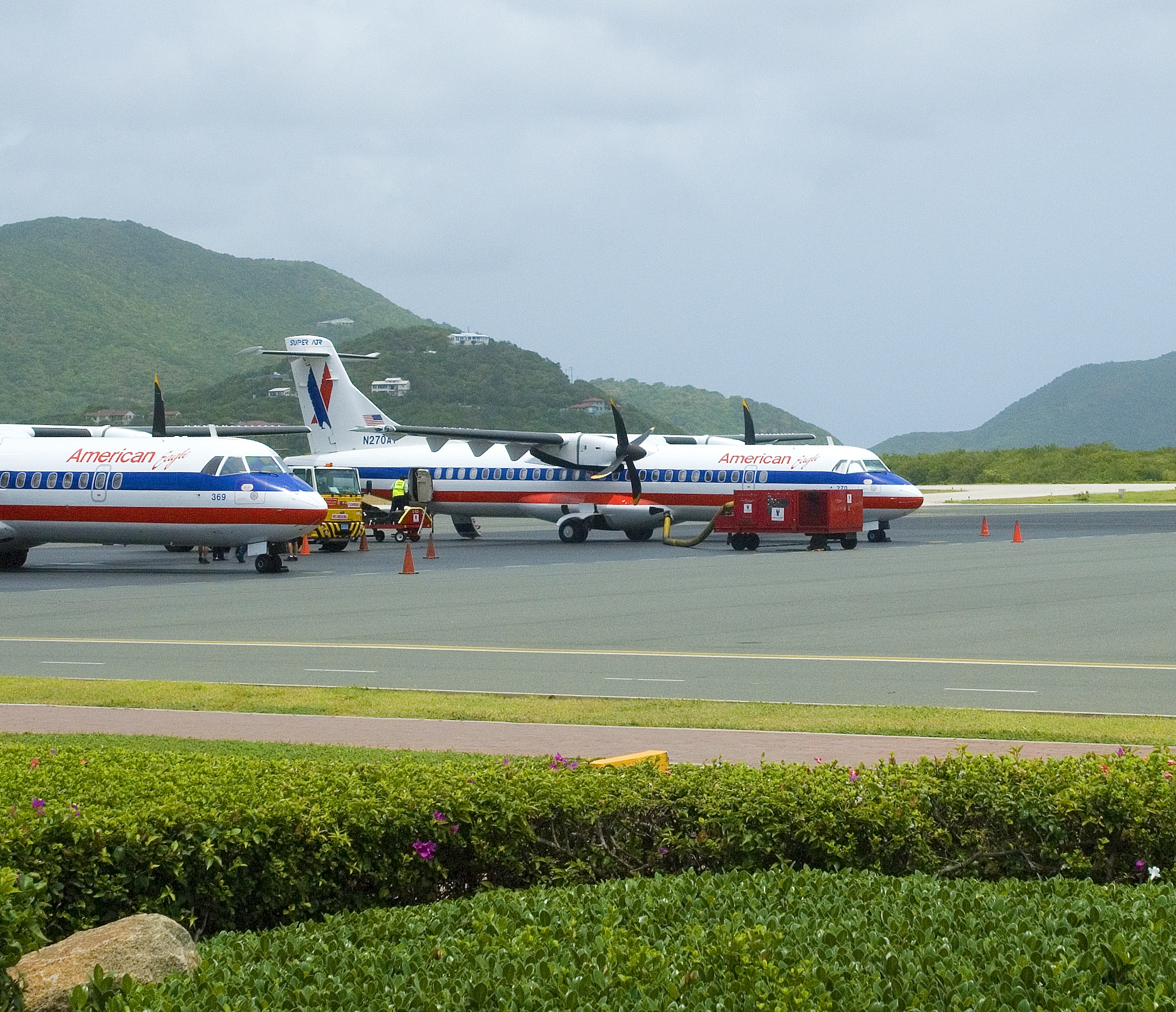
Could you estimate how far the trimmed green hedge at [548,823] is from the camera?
6.12 metres

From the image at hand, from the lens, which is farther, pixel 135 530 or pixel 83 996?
pixel 135 530

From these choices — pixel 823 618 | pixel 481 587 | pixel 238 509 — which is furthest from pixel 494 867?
pixel 238 509

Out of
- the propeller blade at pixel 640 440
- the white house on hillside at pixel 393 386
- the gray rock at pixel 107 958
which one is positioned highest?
the white house on hillside at pixel 393 386

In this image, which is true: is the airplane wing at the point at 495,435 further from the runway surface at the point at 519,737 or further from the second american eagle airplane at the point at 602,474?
the runway surface at the point at 519,737

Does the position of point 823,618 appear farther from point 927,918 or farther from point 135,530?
point 135,530

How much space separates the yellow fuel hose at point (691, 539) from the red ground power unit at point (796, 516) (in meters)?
0.35

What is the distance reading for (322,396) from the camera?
51.8 metres

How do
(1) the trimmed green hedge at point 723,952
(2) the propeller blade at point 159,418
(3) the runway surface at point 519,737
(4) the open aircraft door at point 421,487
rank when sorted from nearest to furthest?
1. (1) the trimmed green hedge at point 723,952
2. (3) the runway surface at point 519,737
3. (2) the propeller blade at point 159,418
4. (4) the open aircraft door at point 421,487

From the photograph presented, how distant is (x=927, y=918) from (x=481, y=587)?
2210 centimetres

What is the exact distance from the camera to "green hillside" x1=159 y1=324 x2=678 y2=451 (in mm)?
166750

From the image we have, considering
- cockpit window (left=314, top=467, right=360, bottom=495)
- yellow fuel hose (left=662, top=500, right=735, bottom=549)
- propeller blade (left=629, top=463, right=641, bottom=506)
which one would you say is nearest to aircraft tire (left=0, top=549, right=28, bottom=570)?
cockpit window (left=314, top=467, right=360, bottom=495)

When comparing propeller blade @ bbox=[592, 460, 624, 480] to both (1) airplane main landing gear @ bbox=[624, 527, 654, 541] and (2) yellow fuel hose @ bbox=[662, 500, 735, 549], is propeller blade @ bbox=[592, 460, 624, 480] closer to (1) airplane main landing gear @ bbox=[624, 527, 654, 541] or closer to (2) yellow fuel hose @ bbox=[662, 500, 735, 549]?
(1) airplane main landing gear @ bbox=[624, 527, 654, 541]

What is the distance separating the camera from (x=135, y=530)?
33.1 metres

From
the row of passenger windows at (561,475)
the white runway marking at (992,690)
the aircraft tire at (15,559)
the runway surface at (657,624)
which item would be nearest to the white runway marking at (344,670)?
the runway surface at (657,624)
